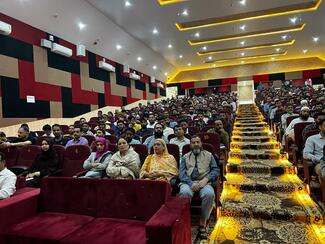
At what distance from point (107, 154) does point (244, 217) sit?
1.74 metres

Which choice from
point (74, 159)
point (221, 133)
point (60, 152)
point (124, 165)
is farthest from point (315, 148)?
point (60, 152)

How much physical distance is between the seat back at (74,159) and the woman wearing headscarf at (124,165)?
2.07 feet

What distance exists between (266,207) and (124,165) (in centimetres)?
158

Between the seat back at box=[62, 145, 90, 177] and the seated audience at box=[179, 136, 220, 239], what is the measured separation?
1.46 metres

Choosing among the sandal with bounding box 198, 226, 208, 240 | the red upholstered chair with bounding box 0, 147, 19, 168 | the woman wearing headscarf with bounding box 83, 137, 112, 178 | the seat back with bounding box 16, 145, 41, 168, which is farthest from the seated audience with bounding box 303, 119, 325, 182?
the red upholstered chair with bounding box 0, 147, 19, 168

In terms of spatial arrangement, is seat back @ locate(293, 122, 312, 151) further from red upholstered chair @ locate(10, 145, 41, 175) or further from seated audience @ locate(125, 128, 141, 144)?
red upholstered chair @ locate(10, 145, 41, 175)

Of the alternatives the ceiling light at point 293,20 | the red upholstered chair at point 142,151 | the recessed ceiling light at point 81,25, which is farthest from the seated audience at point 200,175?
the ceiling light at point 293,20

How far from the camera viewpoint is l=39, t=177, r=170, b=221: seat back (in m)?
2.14

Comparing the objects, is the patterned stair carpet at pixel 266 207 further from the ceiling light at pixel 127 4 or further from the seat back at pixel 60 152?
the ceiling light at pixel 127 4

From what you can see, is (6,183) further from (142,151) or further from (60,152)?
(142,151)

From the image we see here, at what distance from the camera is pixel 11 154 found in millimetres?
3977

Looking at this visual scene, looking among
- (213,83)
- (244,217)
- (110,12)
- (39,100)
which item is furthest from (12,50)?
(213,83)

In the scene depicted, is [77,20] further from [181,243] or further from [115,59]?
[181,243]

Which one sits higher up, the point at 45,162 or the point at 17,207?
the point at 45,162
